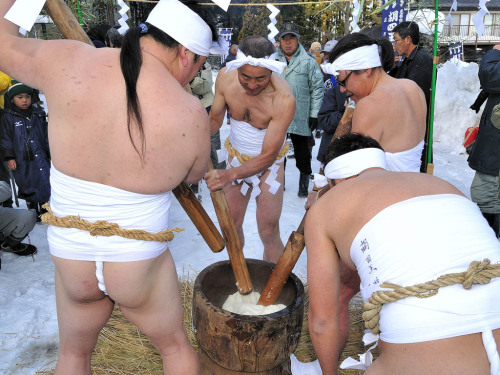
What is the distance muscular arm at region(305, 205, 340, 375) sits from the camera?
1505 mm

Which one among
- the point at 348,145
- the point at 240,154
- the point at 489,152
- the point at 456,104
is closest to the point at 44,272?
the point at 240,154

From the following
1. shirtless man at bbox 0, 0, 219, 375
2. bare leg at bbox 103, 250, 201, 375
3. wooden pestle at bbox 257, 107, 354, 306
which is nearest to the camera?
shirtless man at bbox 0, 0, 219, 375

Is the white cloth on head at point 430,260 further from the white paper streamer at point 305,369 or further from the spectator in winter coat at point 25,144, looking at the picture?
the spectator in winter coat at point 25,144

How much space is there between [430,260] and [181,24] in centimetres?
109

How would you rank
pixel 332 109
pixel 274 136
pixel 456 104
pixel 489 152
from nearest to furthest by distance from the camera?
pixel 274 136 < pixel 489 152 < pixel 332 109 < pixel 456 104

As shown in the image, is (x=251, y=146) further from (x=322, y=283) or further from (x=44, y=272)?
(x=44, y=272)

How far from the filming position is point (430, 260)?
1232mm

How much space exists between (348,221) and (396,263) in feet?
0.70

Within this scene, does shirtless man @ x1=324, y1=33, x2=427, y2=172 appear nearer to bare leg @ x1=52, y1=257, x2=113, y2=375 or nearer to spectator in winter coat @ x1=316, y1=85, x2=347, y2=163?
bare leg @ x1=52, y1=257, x2=113, y2=375

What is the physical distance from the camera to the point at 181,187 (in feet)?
6.08

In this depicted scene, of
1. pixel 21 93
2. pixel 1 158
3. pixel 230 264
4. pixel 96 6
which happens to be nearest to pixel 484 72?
pixel 230 264

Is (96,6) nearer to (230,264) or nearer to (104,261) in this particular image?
(230,264)

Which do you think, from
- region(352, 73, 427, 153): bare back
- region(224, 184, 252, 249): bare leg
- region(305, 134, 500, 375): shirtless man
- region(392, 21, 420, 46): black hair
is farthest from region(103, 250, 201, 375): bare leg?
region(392, 21, 420, 46): black hair

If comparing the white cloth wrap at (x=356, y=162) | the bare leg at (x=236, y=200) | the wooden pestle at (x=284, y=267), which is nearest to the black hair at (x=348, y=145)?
the white cloth wrap at (x=356, y=162)
